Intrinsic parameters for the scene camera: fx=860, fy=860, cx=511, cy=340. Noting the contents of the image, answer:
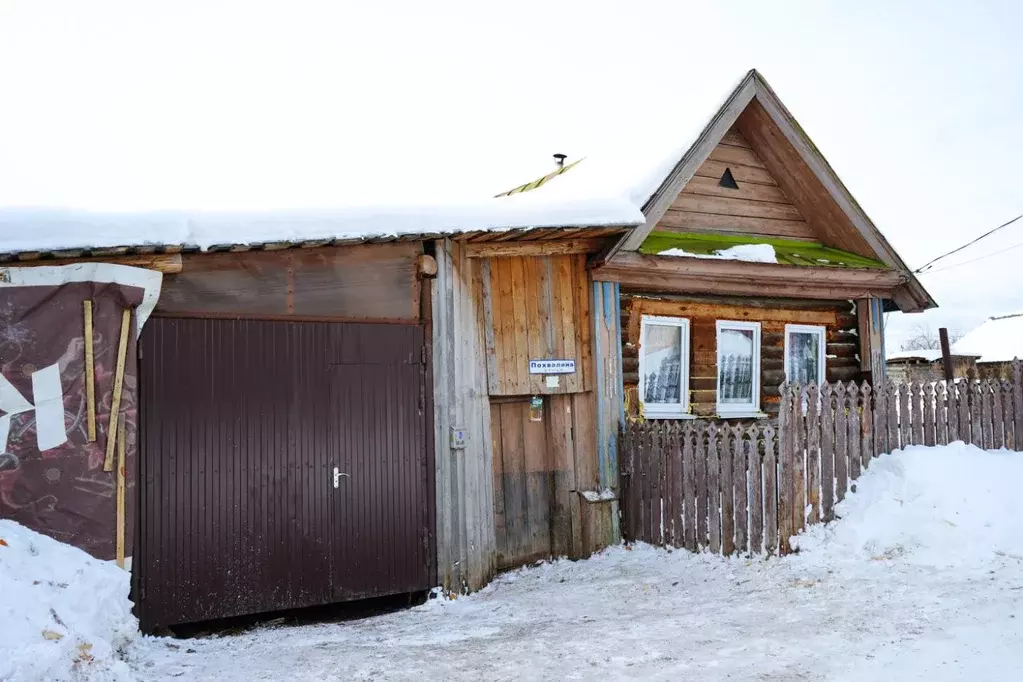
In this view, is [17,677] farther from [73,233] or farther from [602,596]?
[602,596]

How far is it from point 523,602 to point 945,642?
4.25 m

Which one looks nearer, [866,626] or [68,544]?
[866,626]

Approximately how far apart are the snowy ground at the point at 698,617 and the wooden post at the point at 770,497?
0.23 metres

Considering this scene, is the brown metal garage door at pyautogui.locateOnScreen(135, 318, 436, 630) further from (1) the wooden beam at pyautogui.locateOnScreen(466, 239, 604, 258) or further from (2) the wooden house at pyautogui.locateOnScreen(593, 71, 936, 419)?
(2) the wooden house at pyautogui.locateOnScreen(593, 71, 936, 419)

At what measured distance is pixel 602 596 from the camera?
29.9 ft

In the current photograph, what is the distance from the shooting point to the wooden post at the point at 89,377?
7629mm

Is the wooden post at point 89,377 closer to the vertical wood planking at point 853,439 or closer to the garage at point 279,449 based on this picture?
the garage at point 279,449

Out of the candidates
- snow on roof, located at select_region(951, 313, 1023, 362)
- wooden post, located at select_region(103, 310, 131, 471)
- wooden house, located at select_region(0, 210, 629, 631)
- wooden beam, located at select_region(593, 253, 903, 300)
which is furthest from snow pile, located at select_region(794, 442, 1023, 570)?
snow on roof, located at select_region(951, 313, 1023, 362)

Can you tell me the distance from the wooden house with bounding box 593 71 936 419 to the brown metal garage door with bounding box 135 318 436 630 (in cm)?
363

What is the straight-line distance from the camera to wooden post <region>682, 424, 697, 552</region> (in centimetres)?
1015

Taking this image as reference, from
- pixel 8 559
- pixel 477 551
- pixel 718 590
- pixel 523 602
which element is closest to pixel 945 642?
pixel 718 590

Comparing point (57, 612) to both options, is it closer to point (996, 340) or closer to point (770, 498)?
point (770, 498)

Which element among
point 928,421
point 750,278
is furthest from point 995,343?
point 928,421

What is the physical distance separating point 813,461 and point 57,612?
285 inches
